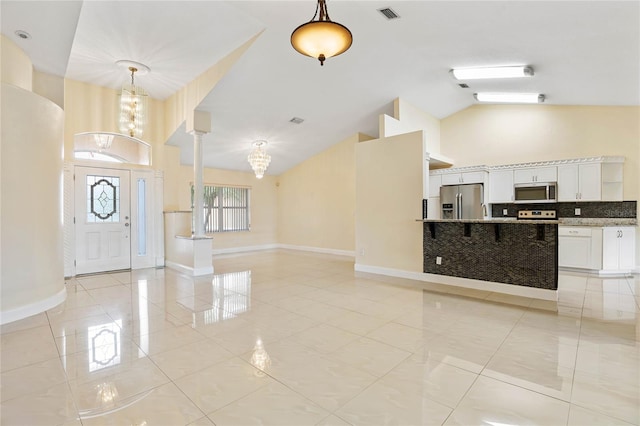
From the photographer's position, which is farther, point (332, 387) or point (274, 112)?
point (274, 112)

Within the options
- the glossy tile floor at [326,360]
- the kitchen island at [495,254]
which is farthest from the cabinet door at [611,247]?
the kitchen island at [495,254]

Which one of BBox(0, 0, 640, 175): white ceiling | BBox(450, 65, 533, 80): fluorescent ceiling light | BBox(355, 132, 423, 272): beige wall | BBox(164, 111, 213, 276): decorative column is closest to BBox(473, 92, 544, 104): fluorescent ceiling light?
BBox(0, 0, 640, 175): white ceiling

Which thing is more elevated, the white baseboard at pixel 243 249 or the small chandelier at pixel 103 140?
the small chandelier at pixel 103 140

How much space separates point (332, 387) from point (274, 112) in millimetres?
5483

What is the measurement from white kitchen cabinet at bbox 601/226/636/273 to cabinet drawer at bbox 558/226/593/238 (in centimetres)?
23

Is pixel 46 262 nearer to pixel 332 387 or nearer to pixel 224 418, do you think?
pixel 224 418

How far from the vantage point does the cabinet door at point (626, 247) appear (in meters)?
5.33

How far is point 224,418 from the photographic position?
169 centimetres

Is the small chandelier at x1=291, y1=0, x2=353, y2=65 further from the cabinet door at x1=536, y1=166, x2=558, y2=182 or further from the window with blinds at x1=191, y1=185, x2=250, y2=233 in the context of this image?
the window with blinds at x1=191, y1=185, x2=250, y2=233

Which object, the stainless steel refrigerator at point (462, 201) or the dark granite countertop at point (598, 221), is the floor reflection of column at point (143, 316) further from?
the dark granite countertop at point (598, 221)

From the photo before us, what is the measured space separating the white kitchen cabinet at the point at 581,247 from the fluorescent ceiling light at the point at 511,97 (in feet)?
8.24

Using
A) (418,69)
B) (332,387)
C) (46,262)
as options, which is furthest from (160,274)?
(418,69)

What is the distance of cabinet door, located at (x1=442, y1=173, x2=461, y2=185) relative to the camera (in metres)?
6.81

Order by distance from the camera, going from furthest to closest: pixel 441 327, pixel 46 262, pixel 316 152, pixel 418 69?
1. pixel 316 152
2. pixel 418 69
3. pixel 46 262
4. pixel 441 327
